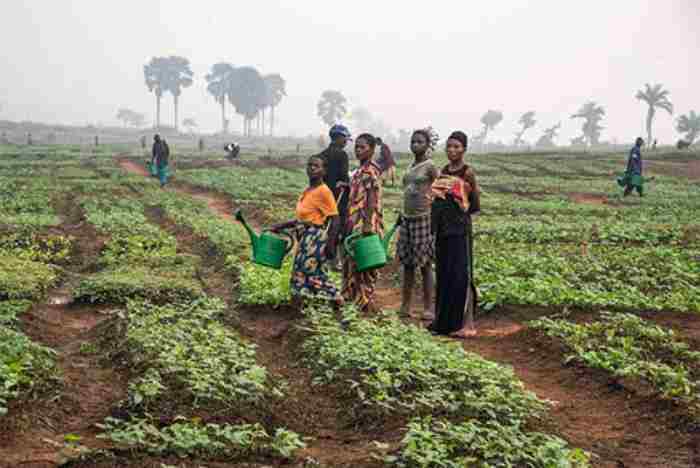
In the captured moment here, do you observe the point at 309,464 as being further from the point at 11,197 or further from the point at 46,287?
the point at 11,197

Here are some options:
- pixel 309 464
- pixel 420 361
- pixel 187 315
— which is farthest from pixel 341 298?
pixel 309 464

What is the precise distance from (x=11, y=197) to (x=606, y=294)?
16617 mm

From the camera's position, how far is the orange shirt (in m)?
8.43

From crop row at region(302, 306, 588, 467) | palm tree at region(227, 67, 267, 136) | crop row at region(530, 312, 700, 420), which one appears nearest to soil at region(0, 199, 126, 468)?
crop row at region(302, 306, 588, 467)

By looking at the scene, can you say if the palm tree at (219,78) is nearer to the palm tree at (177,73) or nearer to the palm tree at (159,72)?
the palm tree at (177,73)

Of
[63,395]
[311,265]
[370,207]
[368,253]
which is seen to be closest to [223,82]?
[370,207]

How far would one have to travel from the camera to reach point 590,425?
593 centimetres

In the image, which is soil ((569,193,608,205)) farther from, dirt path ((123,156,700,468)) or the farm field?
dirt path ((123,156,700,468))

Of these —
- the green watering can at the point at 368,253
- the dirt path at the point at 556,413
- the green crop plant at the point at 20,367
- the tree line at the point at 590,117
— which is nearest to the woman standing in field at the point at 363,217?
the green watering can at the point at 368,253

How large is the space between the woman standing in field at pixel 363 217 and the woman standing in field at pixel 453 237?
938 mm

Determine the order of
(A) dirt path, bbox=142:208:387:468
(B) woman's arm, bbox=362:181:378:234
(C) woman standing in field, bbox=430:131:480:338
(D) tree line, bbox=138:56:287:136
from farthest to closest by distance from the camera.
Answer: (D) tree line, bbox=138:56:287:136
(B) woman's arm, bbox=362:181:378:234
(C) woman standing in field, bbox=430:131:480:338
(A) dirt path, bbox=142:208:387:468

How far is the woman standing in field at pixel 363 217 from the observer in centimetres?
886

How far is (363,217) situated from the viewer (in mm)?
8875

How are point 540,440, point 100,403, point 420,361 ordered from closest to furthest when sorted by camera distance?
point 540,440 → point 100,403 → point 420,361
